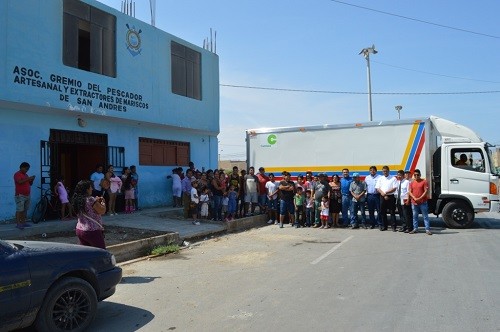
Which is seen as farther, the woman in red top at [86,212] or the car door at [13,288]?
the woman in red top at [86,212]

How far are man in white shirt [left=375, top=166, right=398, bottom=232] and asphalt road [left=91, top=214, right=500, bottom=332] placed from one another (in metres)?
1.80

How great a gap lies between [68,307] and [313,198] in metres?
9.19

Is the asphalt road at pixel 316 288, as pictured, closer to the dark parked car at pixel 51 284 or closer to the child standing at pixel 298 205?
the dark parked car at pixel 51 284

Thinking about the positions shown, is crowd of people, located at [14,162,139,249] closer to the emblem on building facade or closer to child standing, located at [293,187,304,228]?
the emblem on building facade

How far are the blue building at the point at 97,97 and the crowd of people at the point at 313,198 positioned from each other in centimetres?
227

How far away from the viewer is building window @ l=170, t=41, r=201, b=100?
1569cm

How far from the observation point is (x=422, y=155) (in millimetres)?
11984

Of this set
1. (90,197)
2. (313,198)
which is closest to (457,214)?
(313,198)

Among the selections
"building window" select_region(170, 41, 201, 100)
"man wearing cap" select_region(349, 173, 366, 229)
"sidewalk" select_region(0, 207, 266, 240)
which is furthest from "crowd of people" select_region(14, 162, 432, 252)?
"building window" select_region(170, 41, 201, 100)

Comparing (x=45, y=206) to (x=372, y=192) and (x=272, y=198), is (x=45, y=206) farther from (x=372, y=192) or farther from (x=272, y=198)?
(x=372, y=192)

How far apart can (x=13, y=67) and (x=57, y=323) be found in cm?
806

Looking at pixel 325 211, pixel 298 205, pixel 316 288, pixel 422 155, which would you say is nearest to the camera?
pixel 316 288

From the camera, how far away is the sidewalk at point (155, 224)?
9.60m

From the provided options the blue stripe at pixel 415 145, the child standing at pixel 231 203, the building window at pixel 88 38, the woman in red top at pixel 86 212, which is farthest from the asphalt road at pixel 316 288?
the building window at pixel 88 38
